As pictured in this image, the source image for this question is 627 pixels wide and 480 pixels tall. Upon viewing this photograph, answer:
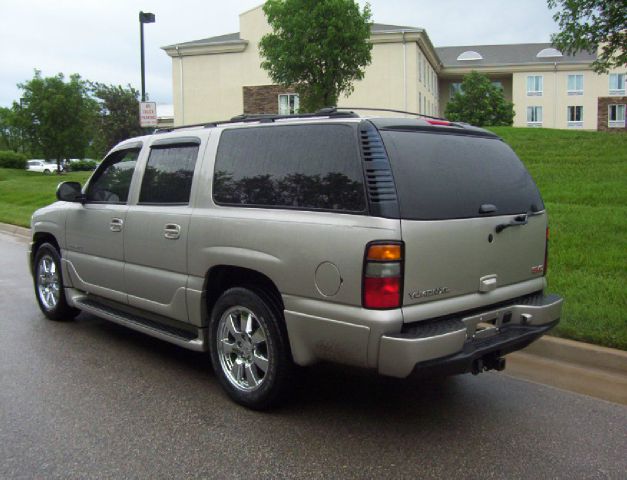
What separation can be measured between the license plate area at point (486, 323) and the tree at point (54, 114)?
124 feet

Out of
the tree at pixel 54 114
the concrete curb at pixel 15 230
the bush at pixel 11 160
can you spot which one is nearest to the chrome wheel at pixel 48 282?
the concrete curb at pixel 15 230

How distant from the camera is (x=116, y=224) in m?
5.21

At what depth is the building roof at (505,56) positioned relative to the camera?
55.7m

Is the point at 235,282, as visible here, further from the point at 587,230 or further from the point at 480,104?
the point at 480,104

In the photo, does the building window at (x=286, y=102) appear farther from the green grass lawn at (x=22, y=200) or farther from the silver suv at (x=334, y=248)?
the silver suv at (x=334, y=248)

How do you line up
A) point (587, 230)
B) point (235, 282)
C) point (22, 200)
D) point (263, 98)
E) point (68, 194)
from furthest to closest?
point (263, 98) → point (22, 200) → point (587, 230) → point (68, 194) → point (235, 282)

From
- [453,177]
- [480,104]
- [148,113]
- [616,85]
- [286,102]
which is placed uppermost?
[616,85]

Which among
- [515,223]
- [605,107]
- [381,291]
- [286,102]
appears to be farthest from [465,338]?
[605,107]

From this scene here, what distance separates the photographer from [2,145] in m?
83.4

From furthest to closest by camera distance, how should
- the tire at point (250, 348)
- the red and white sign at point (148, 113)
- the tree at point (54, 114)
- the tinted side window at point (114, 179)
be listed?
the tree at point (54, 114), the red and white sign at point (148, 113), the tinted side window at point (114, 179), the tire at point (250, 348)

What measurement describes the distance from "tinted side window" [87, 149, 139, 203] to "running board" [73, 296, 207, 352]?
3.13 ft

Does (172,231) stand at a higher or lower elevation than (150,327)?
higher

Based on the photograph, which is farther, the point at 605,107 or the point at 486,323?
the point at 605,107

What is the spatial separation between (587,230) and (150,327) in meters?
6.90
